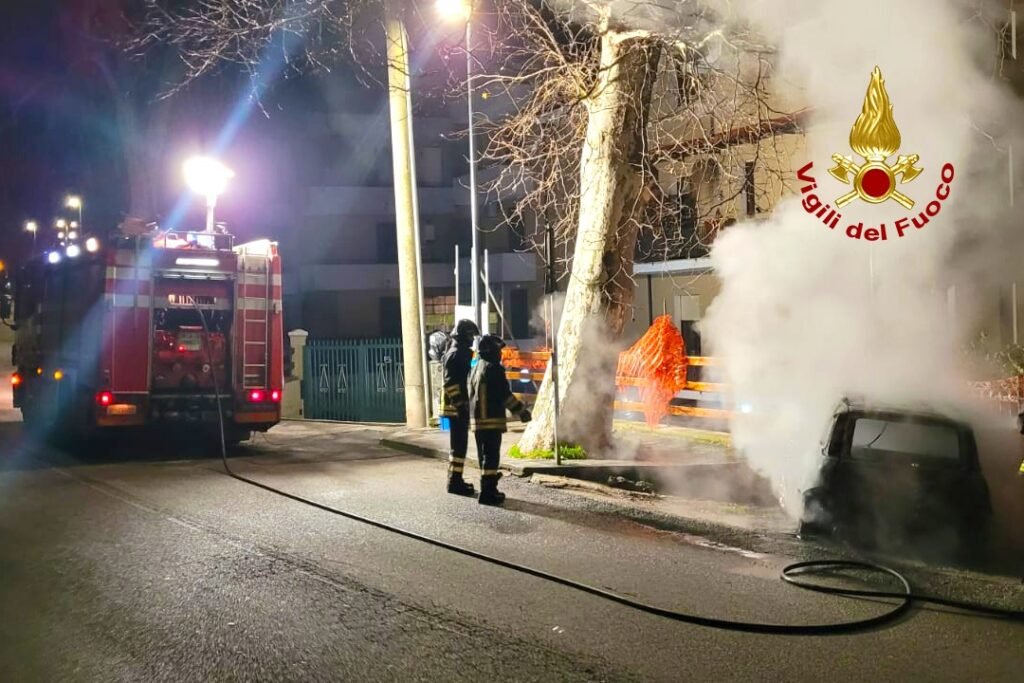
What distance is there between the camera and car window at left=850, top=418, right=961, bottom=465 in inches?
248

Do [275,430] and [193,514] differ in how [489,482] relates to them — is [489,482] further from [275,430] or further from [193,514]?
[275,430]

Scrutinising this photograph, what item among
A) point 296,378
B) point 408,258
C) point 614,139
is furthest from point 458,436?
point 296,378

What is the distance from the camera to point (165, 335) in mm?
11523

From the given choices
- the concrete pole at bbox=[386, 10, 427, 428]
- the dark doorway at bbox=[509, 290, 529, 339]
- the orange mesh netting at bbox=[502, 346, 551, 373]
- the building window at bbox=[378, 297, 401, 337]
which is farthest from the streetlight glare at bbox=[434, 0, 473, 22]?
the building window at bbox=[378, 297, 401, 337]

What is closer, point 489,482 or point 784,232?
point 784,232

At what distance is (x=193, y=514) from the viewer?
7.60 m

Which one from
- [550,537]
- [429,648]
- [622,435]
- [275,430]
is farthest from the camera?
[275,430]

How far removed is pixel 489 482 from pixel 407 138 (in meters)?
7.18

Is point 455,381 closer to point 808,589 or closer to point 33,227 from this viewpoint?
point 808,589

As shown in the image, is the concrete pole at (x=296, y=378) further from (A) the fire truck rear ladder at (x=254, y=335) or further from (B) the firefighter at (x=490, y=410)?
(B) the firefighter at (x=490, y=410)

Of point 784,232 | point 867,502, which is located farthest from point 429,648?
point 784,232

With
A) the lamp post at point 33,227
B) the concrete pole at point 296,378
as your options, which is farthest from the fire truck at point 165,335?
the lamp post at point 33,227

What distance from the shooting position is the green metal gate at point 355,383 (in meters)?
17.1

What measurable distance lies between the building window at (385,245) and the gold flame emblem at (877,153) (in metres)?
28.5
